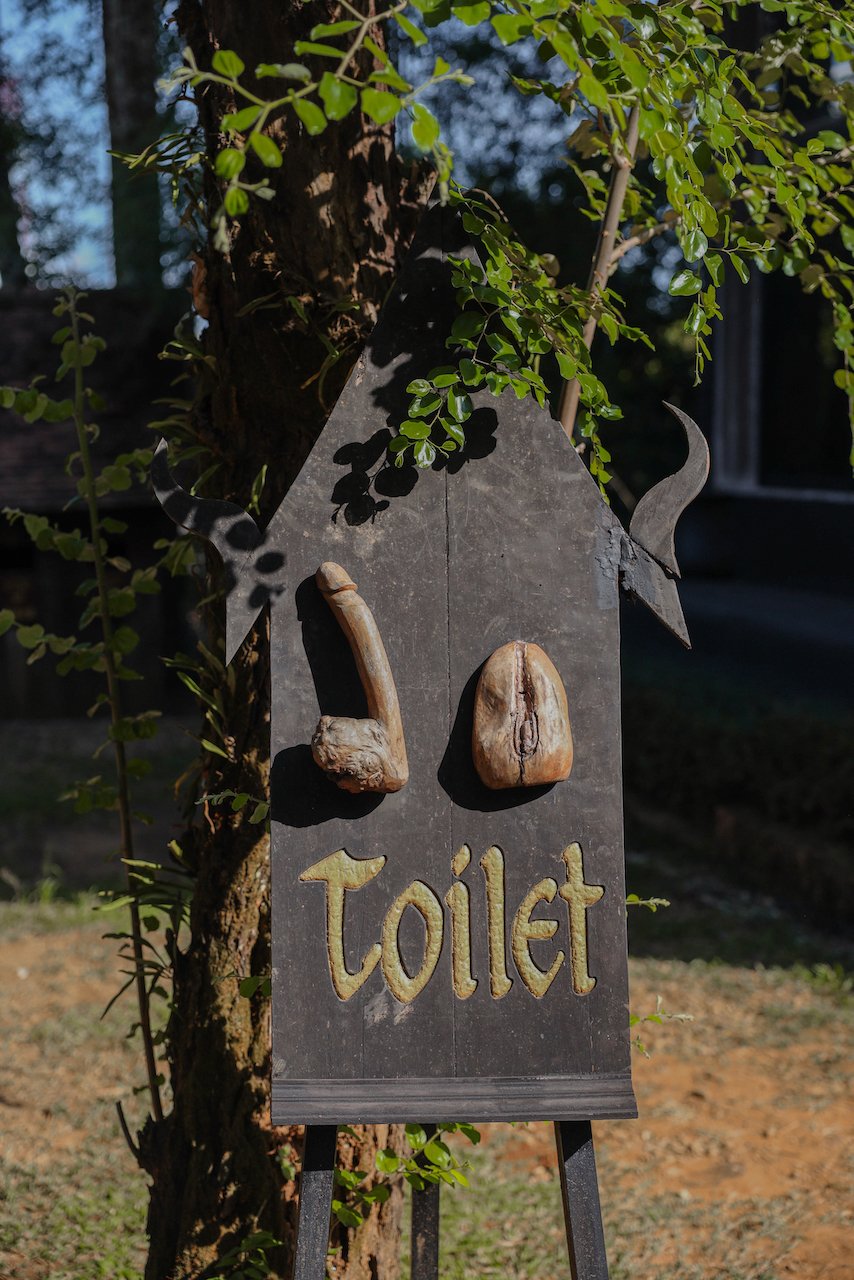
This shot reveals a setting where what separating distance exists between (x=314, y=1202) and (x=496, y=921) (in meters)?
0.47

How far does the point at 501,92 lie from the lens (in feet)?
32.2

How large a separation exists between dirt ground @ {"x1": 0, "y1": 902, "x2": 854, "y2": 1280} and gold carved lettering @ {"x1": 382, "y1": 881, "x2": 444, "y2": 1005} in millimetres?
1462

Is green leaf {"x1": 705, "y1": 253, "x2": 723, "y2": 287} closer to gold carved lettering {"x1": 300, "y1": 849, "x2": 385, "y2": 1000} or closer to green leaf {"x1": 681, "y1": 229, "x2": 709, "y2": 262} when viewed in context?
green leaf {"x1": 681, "y1": 229, "x2": 709, "y2": 262}

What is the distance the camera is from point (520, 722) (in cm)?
165

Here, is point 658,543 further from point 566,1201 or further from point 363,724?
point 566,1201

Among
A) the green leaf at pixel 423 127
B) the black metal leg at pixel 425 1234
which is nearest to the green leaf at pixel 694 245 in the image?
the green leaf at pixel 423 127

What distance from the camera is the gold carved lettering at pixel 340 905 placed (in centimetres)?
167

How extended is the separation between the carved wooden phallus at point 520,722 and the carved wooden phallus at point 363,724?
12 centimetres

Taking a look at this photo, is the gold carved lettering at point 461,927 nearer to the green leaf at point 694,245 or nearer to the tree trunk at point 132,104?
the green leaf at point 694,245

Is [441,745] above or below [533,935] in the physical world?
above

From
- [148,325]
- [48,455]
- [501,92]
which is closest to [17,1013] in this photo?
[48,455]

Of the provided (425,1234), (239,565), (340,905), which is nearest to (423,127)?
(239,565)

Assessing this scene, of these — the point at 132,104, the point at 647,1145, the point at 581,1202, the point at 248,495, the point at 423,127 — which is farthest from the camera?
the point at 132,104

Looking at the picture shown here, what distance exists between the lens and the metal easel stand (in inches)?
66.7
